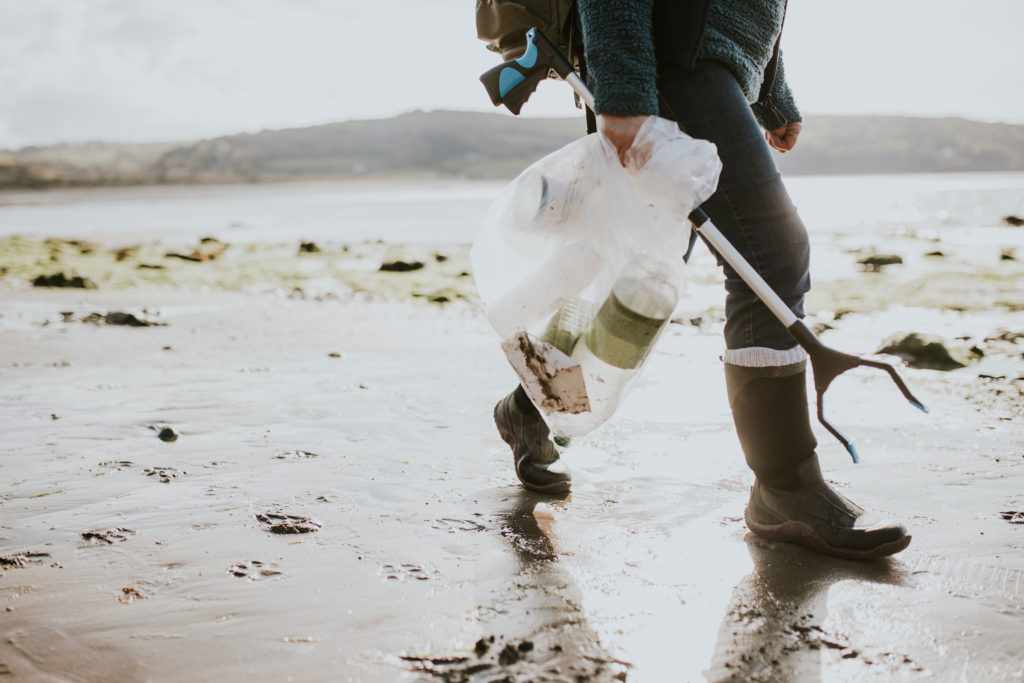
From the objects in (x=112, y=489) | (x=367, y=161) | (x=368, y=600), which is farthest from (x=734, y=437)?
(x=367, y=161)

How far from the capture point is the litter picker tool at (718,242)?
1.93 meters

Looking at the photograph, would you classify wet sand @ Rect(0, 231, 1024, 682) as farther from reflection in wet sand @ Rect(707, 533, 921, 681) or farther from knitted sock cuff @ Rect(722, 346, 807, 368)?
knitted sock cuff @ Rect(722, 346, 807, 368)

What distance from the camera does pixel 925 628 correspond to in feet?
5.36

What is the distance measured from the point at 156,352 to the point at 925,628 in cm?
435

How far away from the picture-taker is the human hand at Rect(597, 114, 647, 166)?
186 cm

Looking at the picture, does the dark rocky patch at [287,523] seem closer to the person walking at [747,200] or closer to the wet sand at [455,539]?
the wet sand at [455,539]

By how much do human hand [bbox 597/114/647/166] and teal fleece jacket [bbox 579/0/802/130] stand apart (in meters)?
0.02

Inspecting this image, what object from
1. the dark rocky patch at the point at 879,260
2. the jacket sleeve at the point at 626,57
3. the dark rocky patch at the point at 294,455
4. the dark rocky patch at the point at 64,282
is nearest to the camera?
the jacket sleeve at the point at 626,57

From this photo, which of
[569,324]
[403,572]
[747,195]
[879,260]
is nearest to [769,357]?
[747,195]

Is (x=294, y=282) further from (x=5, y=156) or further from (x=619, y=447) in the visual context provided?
(x=5, y=156)

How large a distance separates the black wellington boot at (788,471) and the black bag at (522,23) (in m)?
1.03

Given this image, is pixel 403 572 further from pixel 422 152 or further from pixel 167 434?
pixel 422 152

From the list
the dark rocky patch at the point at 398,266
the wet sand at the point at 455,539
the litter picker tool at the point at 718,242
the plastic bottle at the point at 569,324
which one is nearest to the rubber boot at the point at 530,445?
the wet sand at the point at 455,539

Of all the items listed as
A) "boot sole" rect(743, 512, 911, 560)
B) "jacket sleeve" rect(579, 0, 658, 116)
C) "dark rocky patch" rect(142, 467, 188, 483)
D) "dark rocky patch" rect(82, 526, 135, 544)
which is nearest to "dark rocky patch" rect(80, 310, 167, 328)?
"dark rocky patch" rect(142, 467, 188, 483)
